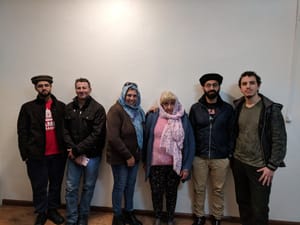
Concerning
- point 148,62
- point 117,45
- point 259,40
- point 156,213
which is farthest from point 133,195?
point 259,40

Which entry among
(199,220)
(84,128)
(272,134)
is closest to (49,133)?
(84,128)

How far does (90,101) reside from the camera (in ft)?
8.36

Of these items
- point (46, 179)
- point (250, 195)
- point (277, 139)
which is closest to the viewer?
point (277, 139)

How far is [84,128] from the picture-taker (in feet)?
8.17

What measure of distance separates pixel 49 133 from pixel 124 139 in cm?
78

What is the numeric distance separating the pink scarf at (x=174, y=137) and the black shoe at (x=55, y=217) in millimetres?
1356

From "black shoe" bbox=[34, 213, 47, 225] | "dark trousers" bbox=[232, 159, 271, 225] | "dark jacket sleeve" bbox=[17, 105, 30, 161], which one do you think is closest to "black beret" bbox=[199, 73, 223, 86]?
"dark trousers" bbox=[232, 159, 271, 225]

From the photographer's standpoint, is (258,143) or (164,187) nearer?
(258,143)

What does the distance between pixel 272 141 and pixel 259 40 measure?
108 cm

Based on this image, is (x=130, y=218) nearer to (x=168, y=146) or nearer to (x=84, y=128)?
(x=168, y=146)

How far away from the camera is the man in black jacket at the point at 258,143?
2.14 meters

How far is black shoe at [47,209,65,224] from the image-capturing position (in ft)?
8.71

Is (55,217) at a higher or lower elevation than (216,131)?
lower

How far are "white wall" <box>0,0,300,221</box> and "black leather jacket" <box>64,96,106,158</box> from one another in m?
0.35
